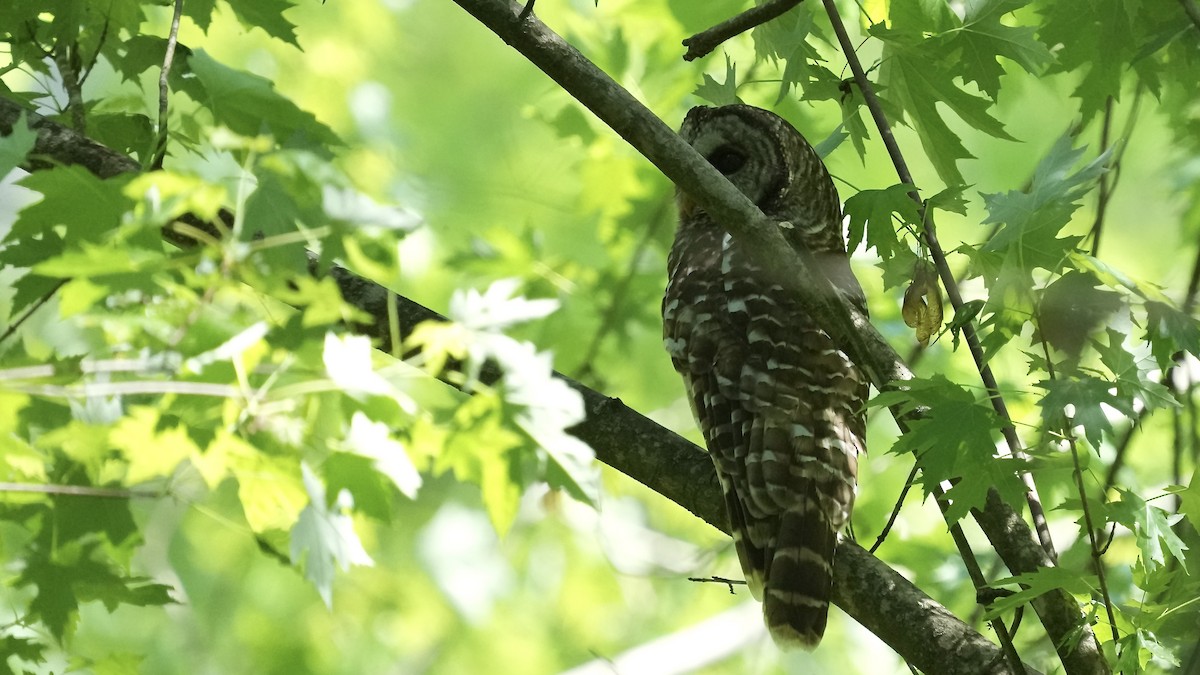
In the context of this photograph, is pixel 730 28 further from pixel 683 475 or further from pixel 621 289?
pixel 621 289

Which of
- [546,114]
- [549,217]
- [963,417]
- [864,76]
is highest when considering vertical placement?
[549,217]

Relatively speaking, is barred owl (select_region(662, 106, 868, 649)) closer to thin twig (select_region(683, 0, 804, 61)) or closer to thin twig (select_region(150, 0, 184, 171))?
thin twig (select_region(683, 0, 804, 61))

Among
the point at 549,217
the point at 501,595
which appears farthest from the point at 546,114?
the point at 501,595

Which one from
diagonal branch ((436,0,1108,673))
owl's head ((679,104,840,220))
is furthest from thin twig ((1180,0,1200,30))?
owl's head ((679,104,840,220))

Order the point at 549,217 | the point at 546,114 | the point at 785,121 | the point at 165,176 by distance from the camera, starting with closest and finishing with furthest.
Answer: the point at 165,176 → the point at 785,121 → the point at 546,114 → the point at 549,217

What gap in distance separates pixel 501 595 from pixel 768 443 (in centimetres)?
620

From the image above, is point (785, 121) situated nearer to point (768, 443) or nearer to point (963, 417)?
point (768, 443)

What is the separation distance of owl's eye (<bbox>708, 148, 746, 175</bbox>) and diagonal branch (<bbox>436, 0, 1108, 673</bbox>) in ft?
5.15

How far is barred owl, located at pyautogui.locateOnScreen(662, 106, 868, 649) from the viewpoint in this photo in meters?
2.61

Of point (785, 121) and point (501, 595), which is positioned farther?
point (501, 595)

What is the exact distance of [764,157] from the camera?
370 cm

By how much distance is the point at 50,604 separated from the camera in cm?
205

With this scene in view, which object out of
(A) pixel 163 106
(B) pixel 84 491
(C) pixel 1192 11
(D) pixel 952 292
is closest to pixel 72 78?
(A) pixel 163 106

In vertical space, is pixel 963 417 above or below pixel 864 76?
below
